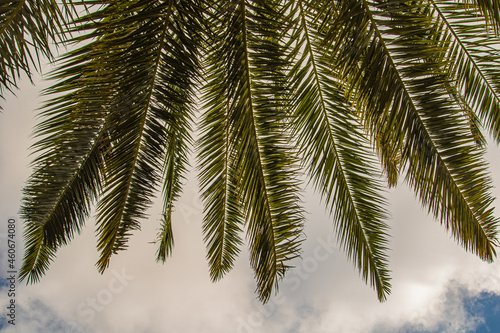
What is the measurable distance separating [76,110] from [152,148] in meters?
0.75

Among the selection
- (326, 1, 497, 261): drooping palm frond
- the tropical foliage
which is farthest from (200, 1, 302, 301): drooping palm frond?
(326, 1, 497, 261): drooping palm frond

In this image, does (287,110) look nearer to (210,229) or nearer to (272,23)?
(272,23)

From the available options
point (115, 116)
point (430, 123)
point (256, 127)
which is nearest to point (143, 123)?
point (115, 116)

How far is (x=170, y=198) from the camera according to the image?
177 inches

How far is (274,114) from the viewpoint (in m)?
3.35

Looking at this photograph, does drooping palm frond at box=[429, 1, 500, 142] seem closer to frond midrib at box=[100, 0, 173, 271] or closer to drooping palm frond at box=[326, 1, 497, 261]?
drooping palm frond at box=[326, 1, 497, 261]

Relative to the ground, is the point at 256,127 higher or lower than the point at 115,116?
lower

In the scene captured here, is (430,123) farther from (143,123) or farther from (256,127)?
(143,123)

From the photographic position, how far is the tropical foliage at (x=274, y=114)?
2711 mm

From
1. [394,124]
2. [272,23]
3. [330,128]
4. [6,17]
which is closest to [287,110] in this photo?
[330,128]

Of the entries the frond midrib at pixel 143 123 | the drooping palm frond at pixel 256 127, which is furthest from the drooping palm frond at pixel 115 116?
the drooping palm frond at pixel 256 127

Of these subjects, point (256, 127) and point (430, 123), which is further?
point (256, 127)

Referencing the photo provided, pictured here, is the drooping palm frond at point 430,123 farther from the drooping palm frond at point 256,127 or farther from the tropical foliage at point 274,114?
the drooping palm frond at point 256,127

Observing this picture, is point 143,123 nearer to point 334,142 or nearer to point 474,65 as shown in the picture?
point 334,142
